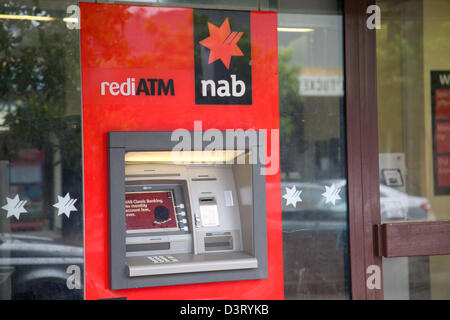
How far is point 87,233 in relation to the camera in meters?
3.62

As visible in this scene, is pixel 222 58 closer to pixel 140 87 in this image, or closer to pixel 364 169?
pixel 140 87

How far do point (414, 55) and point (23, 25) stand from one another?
308 centimetres

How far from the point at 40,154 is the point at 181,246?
115cm

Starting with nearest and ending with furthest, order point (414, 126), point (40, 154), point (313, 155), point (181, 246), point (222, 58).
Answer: point (40, 154) → point (181, 246) → point (222, 58) → point (313, 155) → point (414, 126)

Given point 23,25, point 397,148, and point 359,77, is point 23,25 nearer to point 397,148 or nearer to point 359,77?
point 359,77

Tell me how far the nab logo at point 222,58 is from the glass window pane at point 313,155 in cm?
28

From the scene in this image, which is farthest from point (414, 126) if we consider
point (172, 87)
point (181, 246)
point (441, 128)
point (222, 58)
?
point (181, 246)

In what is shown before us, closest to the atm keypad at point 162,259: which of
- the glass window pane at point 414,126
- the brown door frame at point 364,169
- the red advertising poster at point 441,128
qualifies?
the brown door frame at point 364,169

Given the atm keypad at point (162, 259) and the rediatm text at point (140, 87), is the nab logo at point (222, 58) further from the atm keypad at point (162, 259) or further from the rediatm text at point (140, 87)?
the atm keypad at point (162, 259)

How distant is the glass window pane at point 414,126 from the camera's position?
4324 millimetres

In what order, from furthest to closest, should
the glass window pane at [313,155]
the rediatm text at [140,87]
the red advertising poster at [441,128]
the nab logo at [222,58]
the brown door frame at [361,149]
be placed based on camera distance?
the red advertising poster at [441,128], the brown door frame at [361,149], the glass window pane at [313,155], the nab logo at [222,58], the rediatm text at [140,87]

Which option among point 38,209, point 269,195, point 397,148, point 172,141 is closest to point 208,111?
point 172,141

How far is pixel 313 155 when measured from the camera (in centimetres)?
413

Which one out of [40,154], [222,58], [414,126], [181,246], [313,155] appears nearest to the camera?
[40,154]
